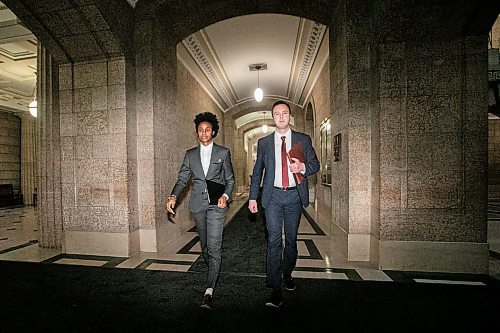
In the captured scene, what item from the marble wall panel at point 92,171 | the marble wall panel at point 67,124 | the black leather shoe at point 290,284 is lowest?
the black leather shoe at point 290,284

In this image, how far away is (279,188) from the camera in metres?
2.71

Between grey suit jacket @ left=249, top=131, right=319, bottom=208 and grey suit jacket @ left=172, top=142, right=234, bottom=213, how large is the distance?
26 centimetres

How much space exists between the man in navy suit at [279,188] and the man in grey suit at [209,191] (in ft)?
0.95

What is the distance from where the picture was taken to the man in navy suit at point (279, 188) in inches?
104

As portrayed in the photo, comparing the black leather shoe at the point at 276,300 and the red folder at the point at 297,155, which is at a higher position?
the red folder at the point at 297,155

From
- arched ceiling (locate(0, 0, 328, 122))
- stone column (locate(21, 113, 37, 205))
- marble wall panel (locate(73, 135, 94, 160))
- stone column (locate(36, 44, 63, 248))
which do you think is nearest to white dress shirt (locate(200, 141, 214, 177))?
marble wall panel (locate(73, 135, 94, 160))

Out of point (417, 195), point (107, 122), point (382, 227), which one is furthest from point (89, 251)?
point (417, 195)

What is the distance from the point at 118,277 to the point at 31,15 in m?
3.77

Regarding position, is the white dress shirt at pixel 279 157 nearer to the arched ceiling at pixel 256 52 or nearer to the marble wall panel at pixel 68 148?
the marble wall panel at pixel 68 148

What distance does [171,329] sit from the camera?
2.30 meters

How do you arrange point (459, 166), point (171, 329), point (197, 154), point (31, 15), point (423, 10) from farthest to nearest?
point (31, 15), point (459, 166), point (423, 10), point (197, 154), point (171, 329)

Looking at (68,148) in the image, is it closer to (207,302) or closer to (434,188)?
(207,302)

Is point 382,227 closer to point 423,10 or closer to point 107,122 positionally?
point 423,10

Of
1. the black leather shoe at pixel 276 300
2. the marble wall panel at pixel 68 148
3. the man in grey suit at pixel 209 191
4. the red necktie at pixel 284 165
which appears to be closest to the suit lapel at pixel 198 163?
the man in grey suit at pixel 209 191
